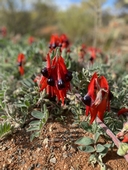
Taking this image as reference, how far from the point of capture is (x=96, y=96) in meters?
1.50

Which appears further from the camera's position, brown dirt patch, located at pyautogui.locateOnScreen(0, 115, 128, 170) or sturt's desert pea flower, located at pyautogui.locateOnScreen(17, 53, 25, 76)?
sturt's desert pea flower, located at pyautogui.locateOnScreen(17, 53, 25, 76)

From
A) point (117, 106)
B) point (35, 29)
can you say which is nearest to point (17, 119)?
point (117, 106)

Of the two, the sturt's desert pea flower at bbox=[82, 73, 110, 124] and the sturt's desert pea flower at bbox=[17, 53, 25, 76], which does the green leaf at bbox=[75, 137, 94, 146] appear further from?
the sturt's desert pea flower at bbox=[17, 53, 25, 76]

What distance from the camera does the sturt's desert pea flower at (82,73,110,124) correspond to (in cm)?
147

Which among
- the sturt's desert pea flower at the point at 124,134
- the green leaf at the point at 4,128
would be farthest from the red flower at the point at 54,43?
the sturt's desert pea flower at the point at 124,134

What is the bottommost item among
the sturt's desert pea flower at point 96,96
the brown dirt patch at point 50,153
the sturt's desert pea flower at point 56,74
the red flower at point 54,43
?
the brown dirt patch at point 50,153

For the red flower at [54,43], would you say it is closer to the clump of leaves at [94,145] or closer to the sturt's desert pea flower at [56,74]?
the sturt's desert pea flower at [56,74]

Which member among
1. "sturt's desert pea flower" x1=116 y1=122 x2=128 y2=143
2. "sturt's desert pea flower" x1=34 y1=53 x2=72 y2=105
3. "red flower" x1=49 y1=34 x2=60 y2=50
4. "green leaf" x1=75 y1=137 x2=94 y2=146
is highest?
"red flower" x1=49 y1=34 x2=60 y2=50

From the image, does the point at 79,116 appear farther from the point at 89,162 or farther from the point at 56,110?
the point at 89,162

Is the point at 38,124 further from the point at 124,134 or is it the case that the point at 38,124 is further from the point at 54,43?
the point at 54,43

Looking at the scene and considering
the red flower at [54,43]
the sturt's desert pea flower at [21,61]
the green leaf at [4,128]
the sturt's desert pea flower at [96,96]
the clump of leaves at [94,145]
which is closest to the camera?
the sturt's desert pea flower at [96,96]

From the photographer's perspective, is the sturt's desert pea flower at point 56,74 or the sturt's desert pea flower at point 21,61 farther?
the sturt's desert pea flower at point 21,61

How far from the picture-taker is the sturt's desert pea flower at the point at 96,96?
4.83 ft

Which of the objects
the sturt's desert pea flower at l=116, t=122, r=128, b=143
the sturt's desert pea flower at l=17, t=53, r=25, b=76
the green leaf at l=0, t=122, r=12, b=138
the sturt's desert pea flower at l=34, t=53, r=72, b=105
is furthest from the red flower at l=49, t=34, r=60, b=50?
the sturt's desert pea flower at l=116, t=122, r=128, b=143
